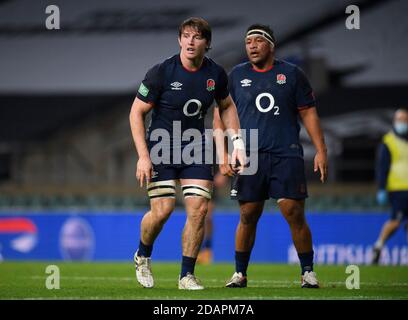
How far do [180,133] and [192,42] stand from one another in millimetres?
796

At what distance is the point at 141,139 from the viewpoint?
8.86 meters

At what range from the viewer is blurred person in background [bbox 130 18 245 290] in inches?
351

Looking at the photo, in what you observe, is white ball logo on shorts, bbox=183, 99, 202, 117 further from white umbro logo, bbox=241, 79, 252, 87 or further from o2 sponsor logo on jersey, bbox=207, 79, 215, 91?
white umbro logo, bbox=241, 79, 252, 87

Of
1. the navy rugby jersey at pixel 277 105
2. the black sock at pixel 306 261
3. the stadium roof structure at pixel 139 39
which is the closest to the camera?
the black sock at pixel 306 261

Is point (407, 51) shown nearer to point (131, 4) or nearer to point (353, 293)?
point (131, 4)

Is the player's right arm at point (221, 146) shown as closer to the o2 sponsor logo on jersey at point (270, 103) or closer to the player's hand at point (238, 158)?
the player's hand at point (238, 158)

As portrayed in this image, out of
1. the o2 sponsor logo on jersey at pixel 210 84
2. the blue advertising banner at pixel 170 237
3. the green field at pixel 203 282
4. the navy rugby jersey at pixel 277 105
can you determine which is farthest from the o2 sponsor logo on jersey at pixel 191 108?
the blue advertising banner at pixel 170 237

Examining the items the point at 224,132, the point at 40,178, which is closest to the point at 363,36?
the point at 40,178

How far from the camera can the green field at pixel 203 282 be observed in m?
8.37

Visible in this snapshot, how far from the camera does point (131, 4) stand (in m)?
23.7

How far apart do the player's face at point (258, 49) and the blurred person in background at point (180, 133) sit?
0.45m

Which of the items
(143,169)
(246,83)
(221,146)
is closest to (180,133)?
(221,146)

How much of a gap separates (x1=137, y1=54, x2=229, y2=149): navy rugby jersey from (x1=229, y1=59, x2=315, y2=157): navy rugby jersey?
0.56m
